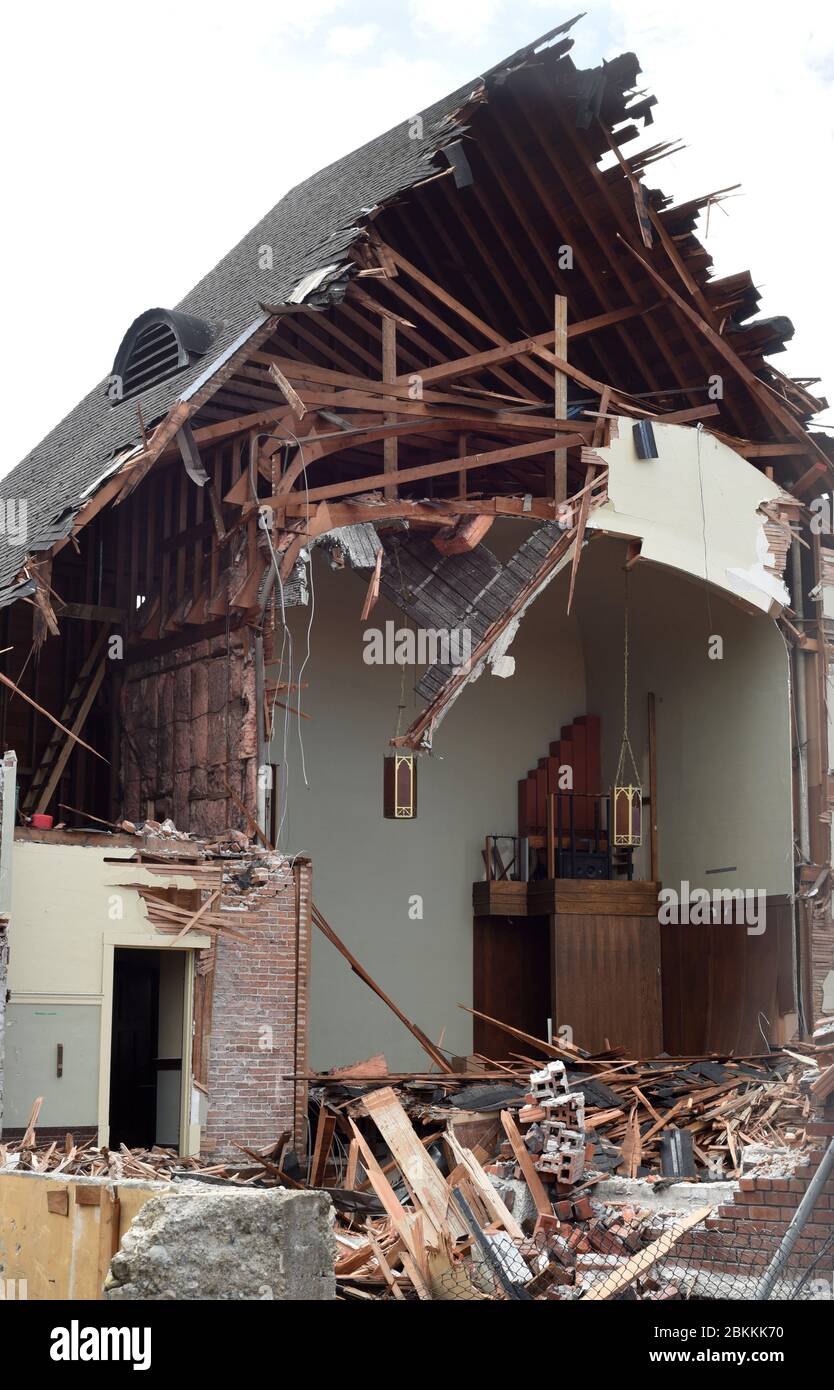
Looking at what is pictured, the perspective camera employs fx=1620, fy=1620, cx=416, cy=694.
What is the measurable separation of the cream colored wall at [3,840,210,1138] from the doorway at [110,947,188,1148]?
74 cm

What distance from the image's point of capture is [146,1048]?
54.6ft

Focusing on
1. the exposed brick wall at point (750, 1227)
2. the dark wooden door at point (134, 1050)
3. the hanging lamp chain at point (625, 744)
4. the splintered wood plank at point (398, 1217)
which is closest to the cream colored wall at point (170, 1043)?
the dark wooden door at point (134, 1050)

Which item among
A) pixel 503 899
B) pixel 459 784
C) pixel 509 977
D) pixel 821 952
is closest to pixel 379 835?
pixel 459 784

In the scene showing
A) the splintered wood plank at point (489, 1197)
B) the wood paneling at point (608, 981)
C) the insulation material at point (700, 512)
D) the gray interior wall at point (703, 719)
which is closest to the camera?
the splintered wood plank at point (489, 1197)

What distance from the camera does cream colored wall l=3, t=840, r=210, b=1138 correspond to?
47.8 feet

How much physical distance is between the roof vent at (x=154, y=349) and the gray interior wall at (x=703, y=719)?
627 cm

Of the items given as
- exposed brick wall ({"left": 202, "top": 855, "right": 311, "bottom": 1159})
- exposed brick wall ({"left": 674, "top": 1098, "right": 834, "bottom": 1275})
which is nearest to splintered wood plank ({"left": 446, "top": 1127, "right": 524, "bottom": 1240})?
exposed brick wall ({"left": 674, "top": 1098, "right": 834, "bottom": 1275})

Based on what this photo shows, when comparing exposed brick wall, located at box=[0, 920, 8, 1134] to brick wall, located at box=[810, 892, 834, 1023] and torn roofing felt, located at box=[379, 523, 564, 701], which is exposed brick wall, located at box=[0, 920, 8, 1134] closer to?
torn roofing felt, located at box=[379, 523, 564, 701]

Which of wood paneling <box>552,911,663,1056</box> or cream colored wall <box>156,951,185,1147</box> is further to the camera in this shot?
wood paneling <box>552,911,663,1056</box>

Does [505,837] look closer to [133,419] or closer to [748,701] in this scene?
[748,701]

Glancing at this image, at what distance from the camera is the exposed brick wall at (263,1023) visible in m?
15.6

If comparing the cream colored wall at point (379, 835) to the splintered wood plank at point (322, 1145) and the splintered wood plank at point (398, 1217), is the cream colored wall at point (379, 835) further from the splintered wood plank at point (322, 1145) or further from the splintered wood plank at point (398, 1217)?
the splintered wood plank at point (398, 1217)

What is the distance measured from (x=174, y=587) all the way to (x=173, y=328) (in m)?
2.95
